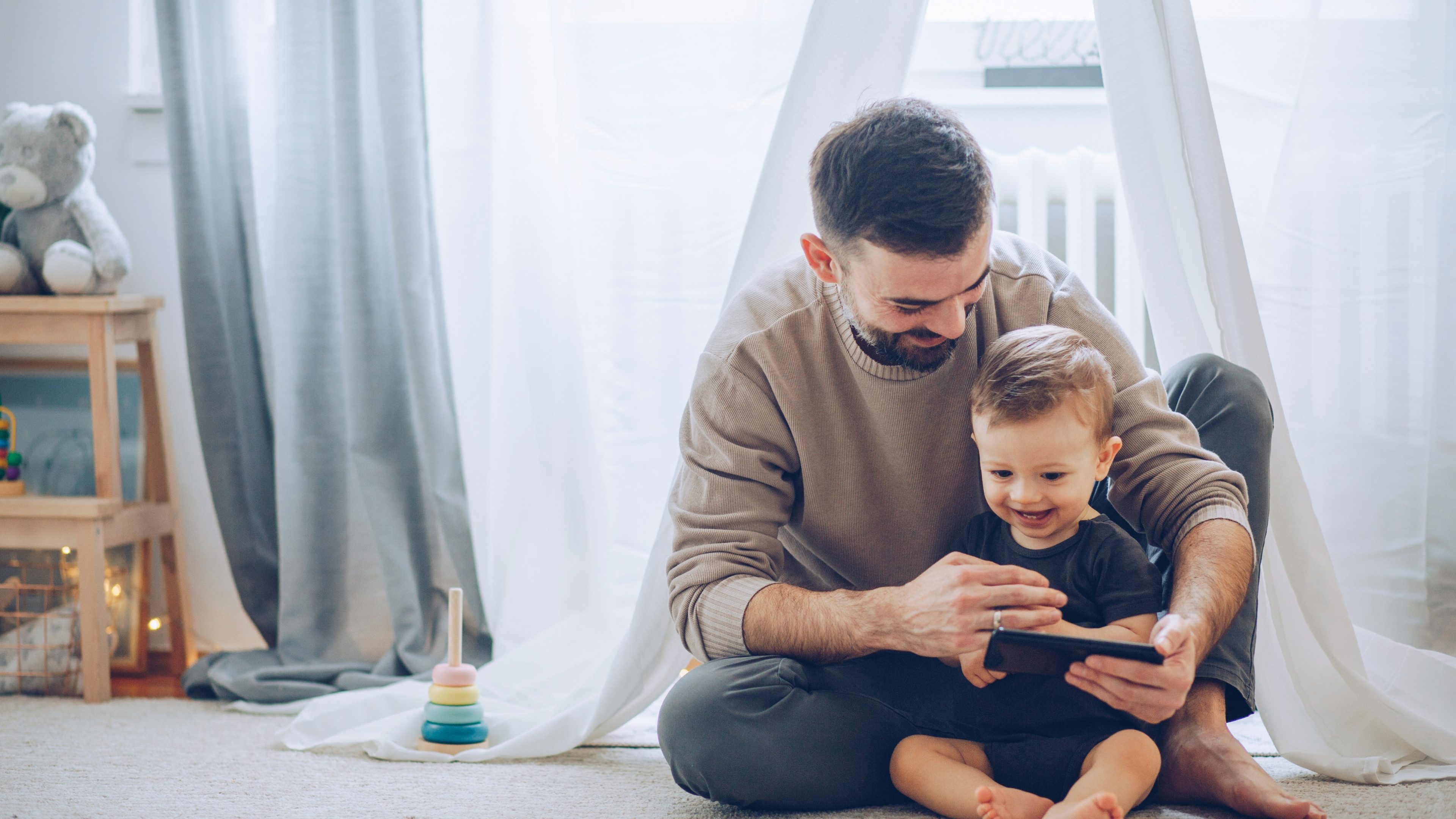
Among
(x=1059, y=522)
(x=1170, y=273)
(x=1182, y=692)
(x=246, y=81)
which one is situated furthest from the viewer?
(x=246, y=81)

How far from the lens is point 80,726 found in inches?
56.9

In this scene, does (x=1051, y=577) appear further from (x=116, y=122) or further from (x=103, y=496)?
(x=116, y=122)

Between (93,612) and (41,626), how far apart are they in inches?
8.4

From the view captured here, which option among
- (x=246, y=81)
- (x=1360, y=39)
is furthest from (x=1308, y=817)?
(x=246, y=81)

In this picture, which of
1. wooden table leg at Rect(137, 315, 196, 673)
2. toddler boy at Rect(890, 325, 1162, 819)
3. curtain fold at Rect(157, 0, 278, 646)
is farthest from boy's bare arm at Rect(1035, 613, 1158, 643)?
wooden table leg at Rect(137, 315, 196, 673)

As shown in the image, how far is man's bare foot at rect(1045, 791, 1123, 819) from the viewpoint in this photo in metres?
0.83

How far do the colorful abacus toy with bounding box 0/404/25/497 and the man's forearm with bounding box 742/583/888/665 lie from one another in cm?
135

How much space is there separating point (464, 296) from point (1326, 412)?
1.28 metres

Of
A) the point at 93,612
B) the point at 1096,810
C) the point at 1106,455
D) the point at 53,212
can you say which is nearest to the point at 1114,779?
the point at 1096,810

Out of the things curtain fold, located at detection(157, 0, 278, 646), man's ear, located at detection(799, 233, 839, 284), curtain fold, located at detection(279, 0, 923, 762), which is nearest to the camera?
man's ear, located at detection(799, 233, 839, 284)

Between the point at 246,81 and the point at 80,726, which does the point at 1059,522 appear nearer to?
the point at 80,726

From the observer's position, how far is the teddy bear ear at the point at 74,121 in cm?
166

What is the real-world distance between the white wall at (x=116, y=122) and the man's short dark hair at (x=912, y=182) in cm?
138

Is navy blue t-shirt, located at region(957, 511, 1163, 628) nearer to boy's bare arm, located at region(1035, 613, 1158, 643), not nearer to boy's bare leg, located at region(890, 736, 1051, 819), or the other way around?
boy's bare arm, located at region(1035, 613, 1158, 643)
